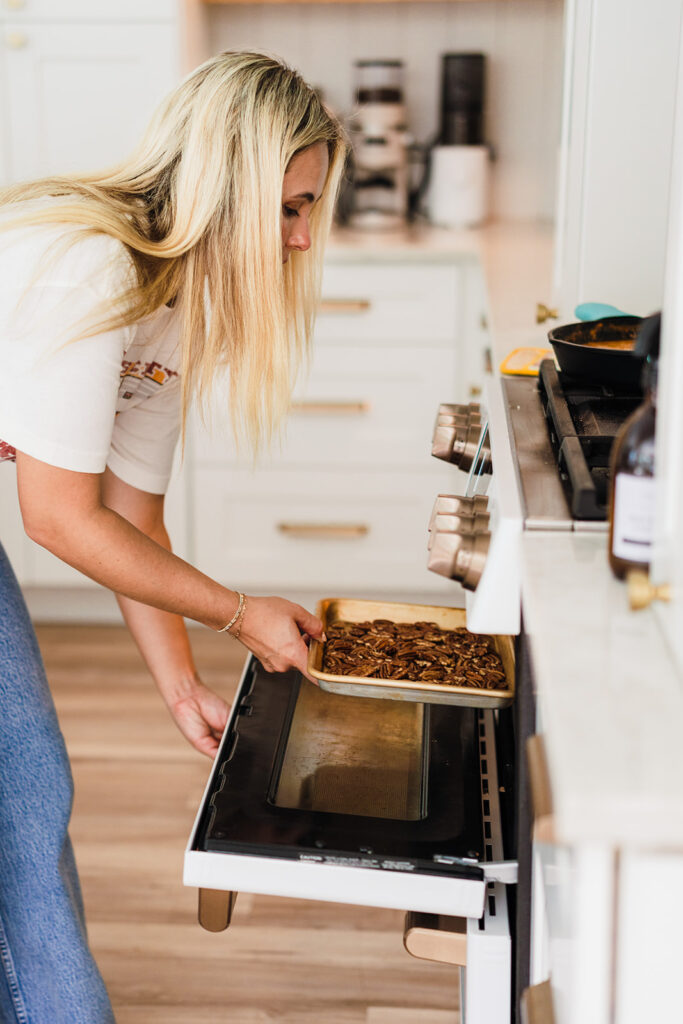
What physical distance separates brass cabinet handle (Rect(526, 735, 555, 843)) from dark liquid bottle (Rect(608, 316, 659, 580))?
15 centimetres

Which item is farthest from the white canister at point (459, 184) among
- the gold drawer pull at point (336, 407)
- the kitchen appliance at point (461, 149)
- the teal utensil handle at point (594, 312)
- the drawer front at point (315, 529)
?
the teal utensil handle at point (594, 312)

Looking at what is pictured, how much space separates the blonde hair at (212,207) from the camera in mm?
1110

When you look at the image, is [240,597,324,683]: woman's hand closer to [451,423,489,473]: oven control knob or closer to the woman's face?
[451,423,489,473]: oven control knob

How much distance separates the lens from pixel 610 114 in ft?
5.60


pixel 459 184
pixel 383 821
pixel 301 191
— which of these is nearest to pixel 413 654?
pixel 383 821

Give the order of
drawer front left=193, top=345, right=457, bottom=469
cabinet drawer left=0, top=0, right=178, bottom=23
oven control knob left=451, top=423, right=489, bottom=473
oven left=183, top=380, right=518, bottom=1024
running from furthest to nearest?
drawer front left=193, top=345, right=457, bottom=469, cabinet drawer left=0, top=0, right=178, bottom=23, oven control knob left=451, top=423, right=489, bottom=473, oven left=183, top=380, right=518, bottom=1024

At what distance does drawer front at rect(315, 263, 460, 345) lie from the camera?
2.65 meters

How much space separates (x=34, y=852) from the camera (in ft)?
4.03

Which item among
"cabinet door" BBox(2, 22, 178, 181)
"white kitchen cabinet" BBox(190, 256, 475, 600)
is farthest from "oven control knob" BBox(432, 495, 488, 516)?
"cabinet door" BBox(2, 22, 178, 181)

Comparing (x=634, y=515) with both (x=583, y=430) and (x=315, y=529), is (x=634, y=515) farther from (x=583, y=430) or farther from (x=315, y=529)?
(x=315, y=529)

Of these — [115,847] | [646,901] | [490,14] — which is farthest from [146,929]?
[490,14]

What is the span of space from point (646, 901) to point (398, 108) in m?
2.61

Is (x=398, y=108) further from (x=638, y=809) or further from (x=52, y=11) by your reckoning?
(x=638, y=809)

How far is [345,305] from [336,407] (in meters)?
0.25
